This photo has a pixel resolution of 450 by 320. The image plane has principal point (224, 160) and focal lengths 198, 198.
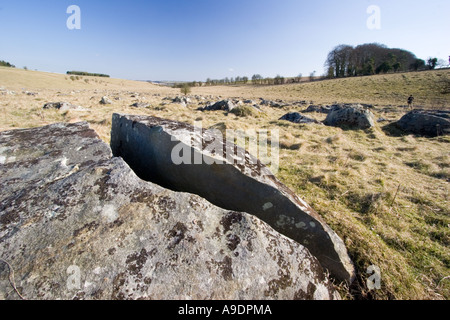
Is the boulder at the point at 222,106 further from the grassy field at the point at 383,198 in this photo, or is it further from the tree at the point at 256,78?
the tree at the point at 256,78

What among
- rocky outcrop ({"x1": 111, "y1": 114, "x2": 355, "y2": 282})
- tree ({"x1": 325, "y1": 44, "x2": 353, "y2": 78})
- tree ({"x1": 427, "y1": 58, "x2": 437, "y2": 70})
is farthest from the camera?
tree ({"x1": 325, "y1": 44, "x2": 353, "y2": 78})

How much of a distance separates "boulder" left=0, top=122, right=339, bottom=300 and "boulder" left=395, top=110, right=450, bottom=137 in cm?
1290

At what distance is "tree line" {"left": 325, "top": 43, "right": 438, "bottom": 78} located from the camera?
197ft

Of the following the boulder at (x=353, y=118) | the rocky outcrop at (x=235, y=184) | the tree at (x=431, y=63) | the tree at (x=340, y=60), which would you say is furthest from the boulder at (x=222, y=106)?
the tree at (x=431, y=63)

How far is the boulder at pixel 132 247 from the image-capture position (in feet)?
4.67

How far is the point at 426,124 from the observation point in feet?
34.2

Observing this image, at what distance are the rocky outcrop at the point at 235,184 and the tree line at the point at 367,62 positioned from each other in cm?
7815

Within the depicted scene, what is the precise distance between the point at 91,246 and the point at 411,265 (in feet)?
12.8

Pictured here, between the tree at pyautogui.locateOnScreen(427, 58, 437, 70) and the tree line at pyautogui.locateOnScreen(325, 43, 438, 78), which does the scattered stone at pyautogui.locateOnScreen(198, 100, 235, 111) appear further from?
the tree at pyautogui.locateOnScreen(427, 58, 437, 70)

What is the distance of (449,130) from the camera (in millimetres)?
9805

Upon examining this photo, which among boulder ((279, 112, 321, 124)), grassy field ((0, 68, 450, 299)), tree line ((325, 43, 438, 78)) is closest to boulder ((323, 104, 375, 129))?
boulder ((279, 112, 321, 124))

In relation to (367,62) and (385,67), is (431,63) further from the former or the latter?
(367,62)

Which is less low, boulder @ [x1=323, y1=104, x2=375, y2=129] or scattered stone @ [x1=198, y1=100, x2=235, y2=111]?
scattered stone @ [x1=198, y1=100, x2=235, y2=111]
